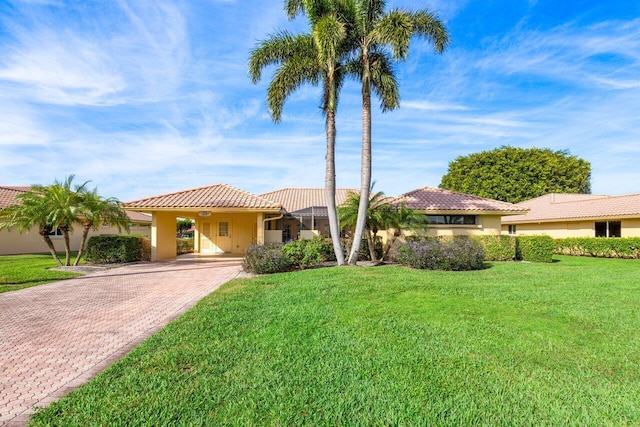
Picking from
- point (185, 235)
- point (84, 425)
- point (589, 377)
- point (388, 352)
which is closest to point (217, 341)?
point (84, 425)

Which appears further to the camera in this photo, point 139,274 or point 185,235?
point 185,235

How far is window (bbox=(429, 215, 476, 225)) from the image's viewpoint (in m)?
21.1

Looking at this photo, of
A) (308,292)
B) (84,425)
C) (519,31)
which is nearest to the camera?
(84,425)

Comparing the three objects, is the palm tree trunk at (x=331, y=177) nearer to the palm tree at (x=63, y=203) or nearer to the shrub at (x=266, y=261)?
the shrub at (x=266, y=261)

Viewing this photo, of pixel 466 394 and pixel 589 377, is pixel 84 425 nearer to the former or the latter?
pixel 466 394

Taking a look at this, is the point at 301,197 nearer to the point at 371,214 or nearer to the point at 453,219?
the point at 453,219

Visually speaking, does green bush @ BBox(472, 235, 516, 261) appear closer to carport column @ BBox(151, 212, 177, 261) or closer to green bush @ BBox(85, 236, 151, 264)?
carport column @ BBox(151, 212, 177, 261)

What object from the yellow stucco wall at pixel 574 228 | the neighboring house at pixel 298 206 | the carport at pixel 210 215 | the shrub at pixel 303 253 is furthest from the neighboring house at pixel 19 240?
the yellow stucco wall at pixel 574 228

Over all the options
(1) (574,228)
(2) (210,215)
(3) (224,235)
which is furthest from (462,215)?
(3) (224,235)

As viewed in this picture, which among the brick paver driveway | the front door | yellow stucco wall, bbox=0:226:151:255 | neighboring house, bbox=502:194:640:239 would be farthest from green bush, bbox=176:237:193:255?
neighboring house, bbox=502:194:640:239

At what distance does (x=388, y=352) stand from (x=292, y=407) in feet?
6.14

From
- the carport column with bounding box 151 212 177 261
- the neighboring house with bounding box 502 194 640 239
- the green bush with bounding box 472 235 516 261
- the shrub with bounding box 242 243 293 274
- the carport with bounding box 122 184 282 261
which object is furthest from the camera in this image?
the neighboring house with bounding box 502 194 640 239

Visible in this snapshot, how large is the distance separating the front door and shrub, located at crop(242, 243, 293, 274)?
11029 millimetres

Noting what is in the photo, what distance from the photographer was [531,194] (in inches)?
1662
